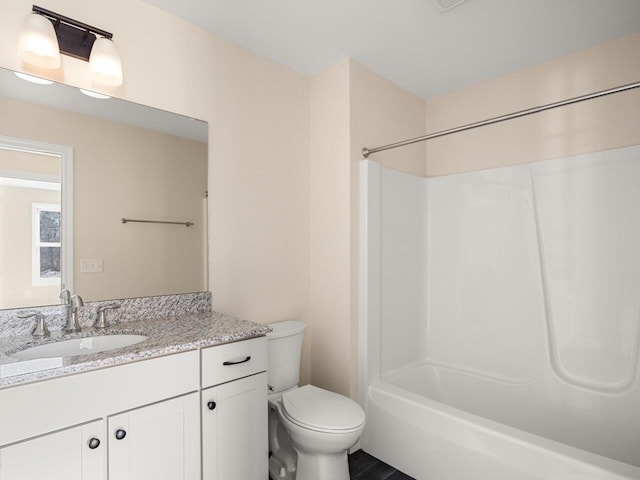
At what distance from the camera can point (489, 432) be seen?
1.71 meters

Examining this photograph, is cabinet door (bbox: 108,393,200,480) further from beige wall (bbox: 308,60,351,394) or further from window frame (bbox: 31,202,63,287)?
beige wall (bbox: 308,60,351,394)

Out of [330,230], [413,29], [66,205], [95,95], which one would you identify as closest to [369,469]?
[330,230]

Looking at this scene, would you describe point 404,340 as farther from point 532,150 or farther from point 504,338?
point 532,150

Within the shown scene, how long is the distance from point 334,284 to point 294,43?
4.97 feet

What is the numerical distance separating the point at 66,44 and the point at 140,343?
1.33 m

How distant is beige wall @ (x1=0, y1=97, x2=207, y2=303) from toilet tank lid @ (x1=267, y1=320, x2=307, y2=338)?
0.49 metres

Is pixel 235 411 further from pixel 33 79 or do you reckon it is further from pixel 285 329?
pixel 33 79

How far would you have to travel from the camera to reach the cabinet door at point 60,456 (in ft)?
3.48

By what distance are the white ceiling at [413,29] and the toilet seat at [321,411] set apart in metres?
2.04

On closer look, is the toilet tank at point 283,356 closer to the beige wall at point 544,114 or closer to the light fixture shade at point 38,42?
the light fixture shade at point 38,42

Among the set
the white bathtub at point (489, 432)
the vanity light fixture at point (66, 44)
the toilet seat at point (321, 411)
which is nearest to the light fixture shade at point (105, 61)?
the vanity light fixture at point (66, 44)

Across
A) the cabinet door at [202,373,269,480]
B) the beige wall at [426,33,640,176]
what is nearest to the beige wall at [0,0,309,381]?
the cabinet door at [202,373,269,480]

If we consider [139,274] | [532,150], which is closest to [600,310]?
[532,150]

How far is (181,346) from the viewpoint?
1401 millimetres
